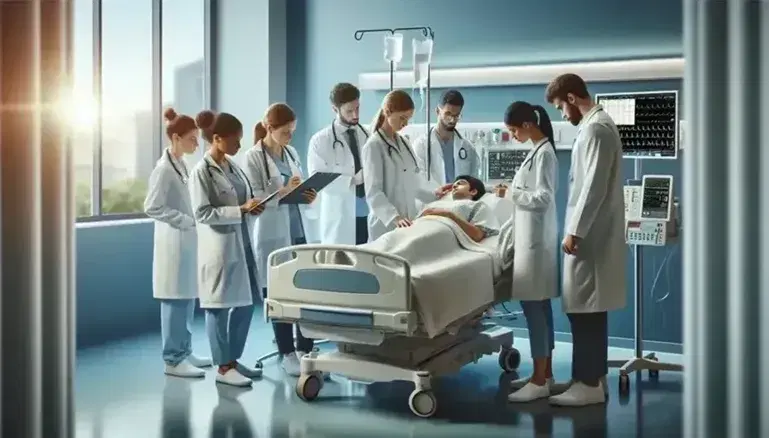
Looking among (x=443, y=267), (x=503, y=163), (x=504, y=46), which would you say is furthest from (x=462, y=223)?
(x=504, y=46)

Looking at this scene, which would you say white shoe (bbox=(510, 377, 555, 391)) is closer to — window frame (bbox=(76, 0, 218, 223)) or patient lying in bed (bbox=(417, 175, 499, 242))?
patient lying in bed (bbox=(417, 175, 499, 242))

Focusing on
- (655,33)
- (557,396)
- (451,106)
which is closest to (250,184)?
(451,106)

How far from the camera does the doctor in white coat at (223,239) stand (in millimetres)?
4363

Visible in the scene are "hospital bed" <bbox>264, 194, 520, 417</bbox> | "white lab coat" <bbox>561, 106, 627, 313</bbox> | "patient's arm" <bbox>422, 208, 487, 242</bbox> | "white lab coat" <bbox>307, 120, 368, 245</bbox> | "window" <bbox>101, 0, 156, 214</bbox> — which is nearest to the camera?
"hospital bed" <bbox>264, 194, 520, 417</bbox>

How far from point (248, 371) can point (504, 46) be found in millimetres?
2641

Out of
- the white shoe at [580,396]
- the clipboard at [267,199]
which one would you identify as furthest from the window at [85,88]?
the white shoe at [580,396]

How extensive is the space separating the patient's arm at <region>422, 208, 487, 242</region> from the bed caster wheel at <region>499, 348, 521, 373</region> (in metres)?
0.74

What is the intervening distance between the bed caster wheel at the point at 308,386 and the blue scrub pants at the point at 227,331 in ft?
1.65

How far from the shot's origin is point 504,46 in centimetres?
590

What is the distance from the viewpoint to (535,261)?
4133 mm

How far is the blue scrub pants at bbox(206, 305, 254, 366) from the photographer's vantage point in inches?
177

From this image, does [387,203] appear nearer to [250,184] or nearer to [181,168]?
[250,184]

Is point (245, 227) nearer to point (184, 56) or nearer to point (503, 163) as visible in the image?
point (503, 163)

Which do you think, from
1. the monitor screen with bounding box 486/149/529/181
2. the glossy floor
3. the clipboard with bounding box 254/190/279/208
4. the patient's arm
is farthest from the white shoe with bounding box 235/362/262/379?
the monitor screen with bounding box 486/149/529/181
